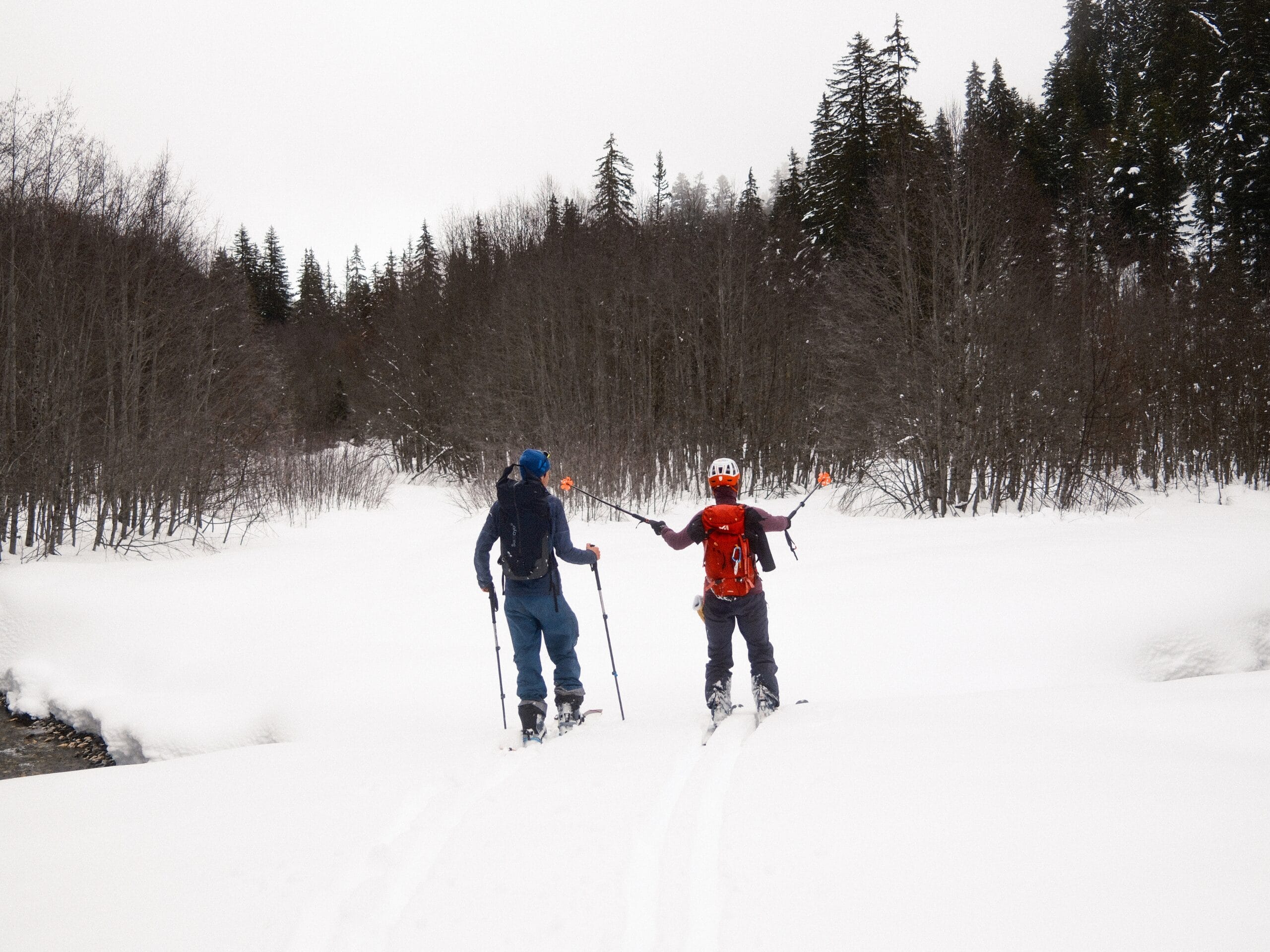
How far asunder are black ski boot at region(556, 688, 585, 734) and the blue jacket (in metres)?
0.87

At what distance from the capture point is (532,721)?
218 inches

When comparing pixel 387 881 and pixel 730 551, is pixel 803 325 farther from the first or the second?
pixel 387 881

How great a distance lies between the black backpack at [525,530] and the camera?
5.63 metres

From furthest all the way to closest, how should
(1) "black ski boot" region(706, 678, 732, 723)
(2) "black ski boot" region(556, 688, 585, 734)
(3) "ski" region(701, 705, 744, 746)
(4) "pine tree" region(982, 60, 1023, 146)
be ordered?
1. (4) "pine tree" region(982, 60, 1023, 146)
2. (2) "black ski boot" region(556, 688, 585, 734)
3. (1) "black ski boot" region(706, 678, 732, 723)
4. (3) "ski" region(701, 705, 744, 746)

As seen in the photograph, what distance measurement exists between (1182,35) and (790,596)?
158 feet

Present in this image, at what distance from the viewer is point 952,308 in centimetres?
1702


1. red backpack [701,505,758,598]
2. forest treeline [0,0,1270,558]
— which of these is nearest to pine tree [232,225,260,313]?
forest treeline [0,0,1270,558]

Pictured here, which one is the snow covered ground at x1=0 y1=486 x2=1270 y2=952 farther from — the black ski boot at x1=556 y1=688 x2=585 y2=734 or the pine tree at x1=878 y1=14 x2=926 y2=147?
the pine tree at x1=878 y1=14 x2=926 y2=147

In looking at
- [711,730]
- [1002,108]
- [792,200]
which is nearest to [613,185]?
[792,200]

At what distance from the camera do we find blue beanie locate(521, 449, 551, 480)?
18.7 ft

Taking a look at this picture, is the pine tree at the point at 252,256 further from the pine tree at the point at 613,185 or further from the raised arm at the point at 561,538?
the raised arm at the point at 561,538

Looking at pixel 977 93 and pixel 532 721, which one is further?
pixel 977 93

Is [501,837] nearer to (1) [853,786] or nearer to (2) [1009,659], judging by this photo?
(1) [853,786]

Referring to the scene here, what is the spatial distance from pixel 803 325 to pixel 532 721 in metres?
23.0
